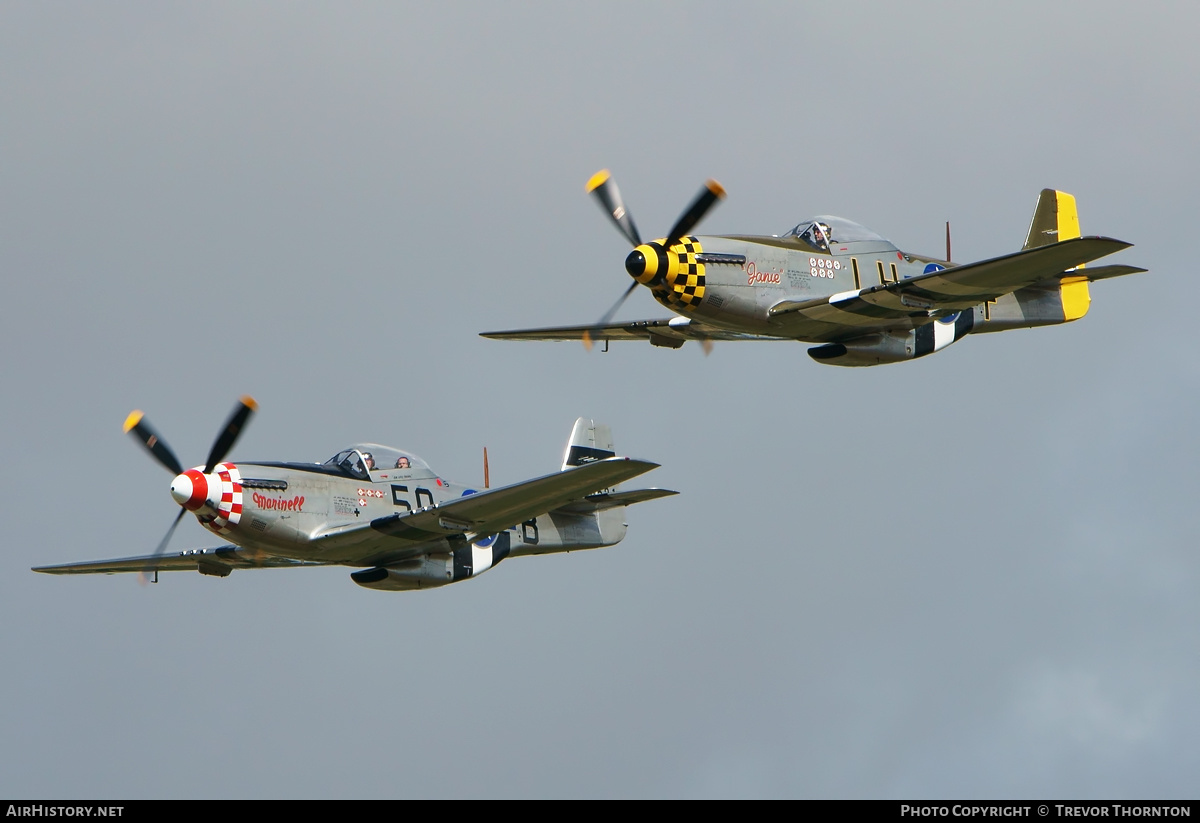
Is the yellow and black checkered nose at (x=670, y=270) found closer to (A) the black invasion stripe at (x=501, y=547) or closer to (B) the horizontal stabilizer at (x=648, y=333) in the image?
(B) the horizontal stabilizer at (x=648, y=333)

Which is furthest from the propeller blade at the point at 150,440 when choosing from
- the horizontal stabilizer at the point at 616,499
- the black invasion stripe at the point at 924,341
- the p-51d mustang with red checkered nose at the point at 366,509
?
the black invasion stripe at the point at 924,341

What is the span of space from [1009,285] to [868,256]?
8.91 feet

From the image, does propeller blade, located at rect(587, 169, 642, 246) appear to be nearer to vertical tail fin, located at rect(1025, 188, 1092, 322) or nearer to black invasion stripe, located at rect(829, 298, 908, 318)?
black invasion stripe, located at rect(829, 298, 908, 318)

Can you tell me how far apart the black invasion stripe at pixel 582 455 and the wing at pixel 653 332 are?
7.53ft

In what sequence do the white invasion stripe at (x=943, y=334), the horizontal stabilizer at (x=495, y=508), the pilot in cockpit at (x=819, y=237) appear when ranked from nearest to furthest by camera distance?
1. the horizontal stabilizer at (x=495, y=508)
2. the pilot in cockpit at (x=819, y=237)
3. the white invasion stripe at (x=943, y=334)

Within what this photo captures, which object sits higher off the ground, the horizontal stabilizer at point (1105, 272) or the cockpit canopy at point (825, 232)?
the cockpit canopy at point (825, 232)

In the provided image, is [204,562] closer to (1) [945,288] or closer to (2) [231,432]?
(2) [231,432]

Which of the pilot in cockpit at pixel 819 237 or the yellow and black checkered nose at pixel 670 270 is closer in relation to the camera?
the yellow and black checkered nose at pixel 670 270

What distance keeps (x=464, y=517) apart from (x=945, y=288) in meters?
9.65

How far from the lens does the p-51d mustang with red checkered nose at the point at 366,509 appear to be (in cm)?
3741

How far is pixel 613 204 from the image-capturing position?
39469mm

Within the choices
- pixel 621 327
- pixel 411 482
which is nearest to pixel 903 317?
pixel 621 327
